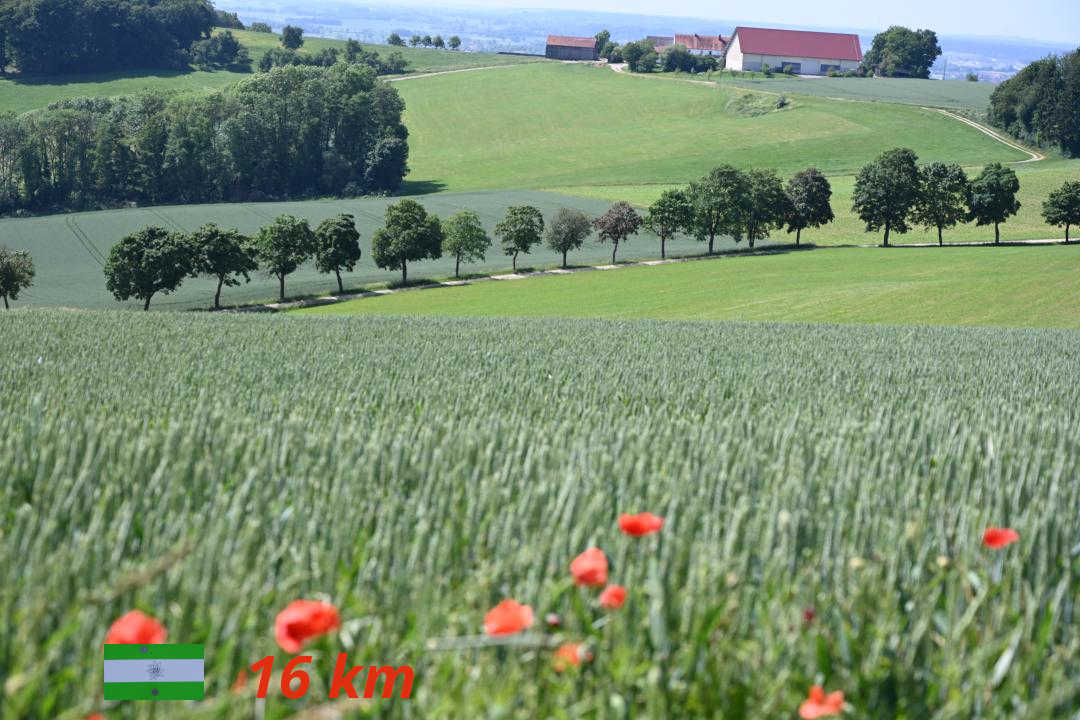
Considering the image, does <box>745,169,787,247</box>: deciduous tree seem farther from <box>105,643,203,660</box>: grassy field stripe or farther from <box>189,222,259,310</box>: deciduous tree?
<box>105,643,203,660</box>: grassy field stripe

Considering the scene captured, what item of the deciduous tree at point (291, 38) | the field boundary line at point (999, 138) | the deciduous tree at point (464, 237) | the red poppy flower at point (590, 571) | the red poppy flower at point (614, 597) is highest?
the deciduous tree at point (291, 38)

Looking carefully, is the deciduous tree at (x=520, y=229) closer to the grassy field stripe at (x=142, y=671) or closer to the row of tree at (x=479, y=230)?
the row of tree at (x=479, y=230)

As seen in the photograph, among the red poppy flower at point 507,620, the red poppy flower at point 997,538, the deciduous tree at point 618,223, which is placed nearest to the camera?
the red poppy flower at point 507,620

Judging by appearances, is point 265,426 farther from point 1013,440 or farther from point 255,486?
point 1013,440

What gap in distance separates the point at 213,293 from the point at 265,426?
63807 mm

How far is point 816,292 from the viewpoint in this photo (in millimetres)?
49750

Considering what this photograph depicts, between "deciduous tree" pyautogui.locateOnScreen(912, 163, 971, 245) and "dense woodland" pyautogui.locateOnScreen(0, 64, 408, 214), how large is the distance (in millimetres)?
56837

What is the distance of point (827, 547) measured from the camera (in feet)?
12.5

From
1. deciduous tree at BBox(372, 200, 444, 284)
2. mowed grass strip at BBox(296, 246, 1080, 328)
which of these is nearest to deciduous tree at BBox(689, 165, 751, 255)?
mowed grass strip at BBox(296, 246, 1080, 328)

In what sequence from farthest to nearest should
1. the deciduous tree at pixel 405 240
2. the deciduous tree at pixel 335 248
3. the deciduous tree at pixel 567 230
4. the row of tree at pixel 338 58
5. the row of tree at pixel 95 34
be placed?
the row of tree at pixel 338 58 → the row of tree at pixel 95 34 → the deciduous tree at pixel 567 230 → the deciduous tree at pixel 405 240 → the deciduous tree at pixel 335 248

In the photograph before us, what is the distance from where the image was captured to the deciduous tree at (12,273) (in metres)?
58.1

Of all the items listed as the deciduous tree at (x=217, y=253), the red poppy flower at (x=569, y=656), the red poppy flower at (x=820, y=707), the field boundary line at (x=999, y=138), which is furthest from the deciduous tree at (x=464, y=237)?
the red poppy flower at (x=820, y=707)

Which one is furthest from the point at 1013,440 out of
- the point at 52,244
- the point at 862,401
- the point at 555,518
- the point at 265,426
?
the point at 52,244

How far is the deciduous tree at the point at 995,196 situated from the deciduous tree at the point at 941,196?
2.91ft
